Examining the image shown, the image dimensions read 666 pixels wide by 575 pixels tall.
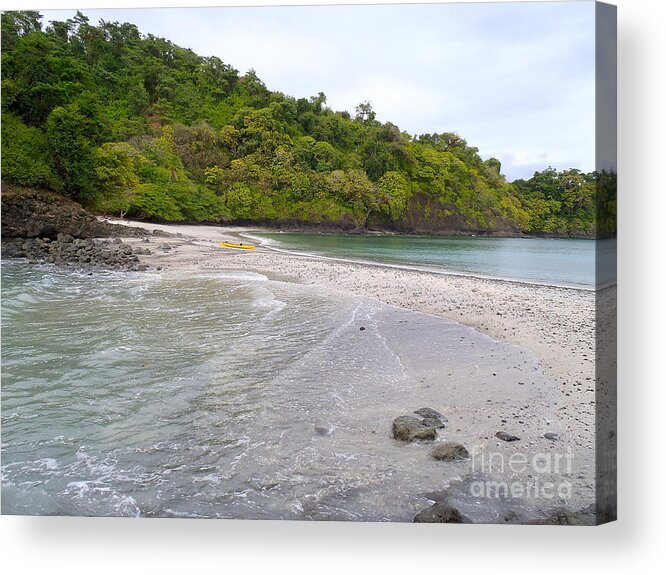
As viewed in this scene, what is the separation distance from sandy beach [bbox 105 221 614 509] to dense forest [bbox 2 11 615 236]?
34cm

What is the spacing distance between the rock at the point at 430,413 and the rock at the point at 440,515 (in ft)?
1.60

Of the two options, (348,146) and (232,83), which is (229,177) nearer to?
(232,83)

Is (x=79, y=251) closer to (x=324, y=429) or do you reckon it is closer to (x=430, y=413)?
(x=324, y=429)

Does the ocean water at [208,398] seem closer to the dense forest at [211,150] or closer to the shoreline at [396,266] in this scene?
the shoreline at [396,266]

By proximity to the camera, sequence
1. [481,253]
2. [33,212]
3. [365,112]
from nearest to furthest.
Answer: [365,112] < [33,212] < [481,253]

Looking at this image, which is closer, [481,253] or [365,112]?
[365,112]

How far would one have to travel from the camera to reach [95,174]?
3432 millimetres

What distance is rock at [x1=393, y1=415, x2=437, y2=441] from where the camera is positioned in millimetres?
2660

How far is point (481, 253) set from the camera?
3.63 meters

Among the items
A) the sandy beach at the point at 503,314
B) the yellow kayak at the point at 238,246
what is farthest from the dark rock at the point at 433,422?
the yellow kayak at the point at 238,246

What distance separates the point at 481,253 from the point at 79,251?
3.13 metres

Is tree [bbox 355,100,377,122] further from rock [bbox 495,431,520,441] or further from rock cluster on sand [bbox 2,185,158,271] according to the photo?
rock [bbox 495,431,520,441]

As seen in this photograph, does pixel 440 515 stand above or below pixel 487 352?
below

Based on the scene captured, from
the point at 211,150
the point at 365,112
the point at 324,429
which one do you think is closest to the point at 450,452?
the point at 324,429
